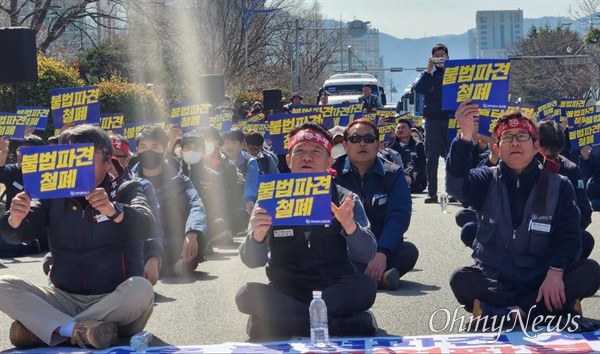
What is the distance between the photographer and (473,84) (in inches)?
341

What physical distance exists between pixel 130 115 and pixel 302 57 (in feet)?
180

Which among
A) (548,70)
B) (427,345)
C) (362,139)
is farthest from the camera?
(548,70)

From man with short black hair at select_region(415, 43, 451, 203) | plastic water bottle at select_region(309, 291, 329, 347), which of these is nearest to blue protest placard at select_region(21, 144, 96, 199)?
plastic water bottle at select_region(309, 291, 329, 347)

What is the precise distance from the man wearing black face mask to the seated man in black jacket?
309cm

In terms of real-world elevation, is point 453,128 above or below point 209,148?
above

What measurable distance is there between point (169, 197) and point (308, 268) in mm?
3782

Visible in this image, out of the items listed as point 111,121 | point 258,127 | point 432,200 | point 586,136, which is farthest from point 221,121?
point 586,136

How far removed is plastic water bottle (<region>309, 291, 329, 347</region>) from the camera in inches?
277

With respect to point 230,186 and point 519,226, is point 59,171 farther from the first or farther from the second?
point 230,186

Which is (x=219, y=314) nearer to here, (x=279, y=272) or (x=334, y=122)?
(x=279, y=272)

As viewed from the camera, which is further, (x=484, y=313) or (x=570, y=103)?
(x=570, y=103)

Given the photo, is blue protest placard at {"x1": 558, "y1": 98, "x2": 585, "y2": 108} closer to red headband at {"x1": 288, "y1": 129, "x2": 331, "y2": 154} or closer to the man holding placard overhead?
the man holding placard overhead

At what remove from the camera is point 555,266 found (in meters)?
7.56

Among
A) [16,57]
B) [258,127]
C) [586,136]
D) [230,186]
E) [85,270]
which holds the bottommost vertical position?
[230,186]
